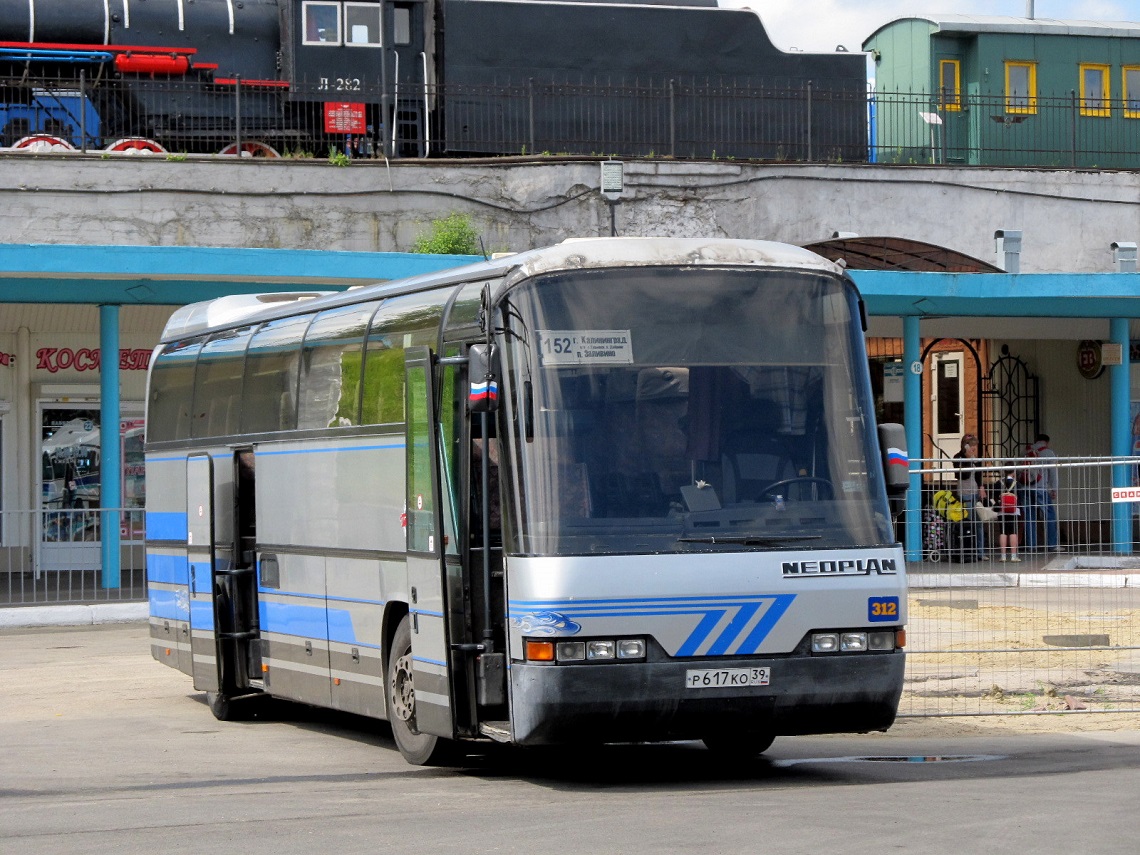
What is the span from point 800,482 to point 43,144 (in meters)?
20.2

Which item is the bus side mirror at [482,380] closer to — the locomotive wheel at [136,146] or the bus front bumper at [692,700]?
the bus front bumper at [692,700]

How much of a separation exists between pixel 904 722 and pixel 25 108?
65.8 ft

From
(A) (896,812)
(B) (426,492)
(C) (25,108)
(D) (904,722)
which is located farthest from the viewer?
(C) (25,108)

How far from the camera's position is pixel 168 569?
45.9ft

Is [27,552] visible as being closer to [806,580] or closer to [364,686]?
[364,686]

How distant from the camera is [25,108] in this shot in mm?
27344

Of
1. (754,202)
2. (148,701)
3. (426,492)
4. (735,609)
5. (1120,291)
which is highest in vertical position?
(754,202)

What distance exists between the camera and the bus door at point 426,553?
921 cm

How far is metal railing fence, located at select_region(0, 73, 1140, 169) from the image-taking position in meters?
27.4

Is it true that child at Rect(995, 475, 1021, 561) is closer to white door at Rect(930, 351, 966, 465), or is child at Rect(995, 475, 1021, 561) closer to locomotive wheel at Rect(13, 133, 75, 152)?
locomotive wheel at Rect(13, 133, 75, 152)

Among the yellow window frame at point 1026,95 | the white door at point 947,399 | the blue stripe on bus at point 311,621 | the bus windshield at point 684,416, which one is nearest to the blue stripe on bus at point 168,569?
the blue stripe on bus at point 311,621

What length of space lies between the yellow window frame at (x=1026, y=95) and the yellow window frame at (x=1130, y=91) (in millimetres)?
1709

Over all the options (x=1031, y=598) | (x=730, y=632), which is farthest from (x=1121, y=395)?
(x=730, y=632)

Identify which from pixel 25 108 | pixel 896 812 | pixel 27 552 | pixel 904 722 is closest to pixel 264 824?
pixel 896 812
